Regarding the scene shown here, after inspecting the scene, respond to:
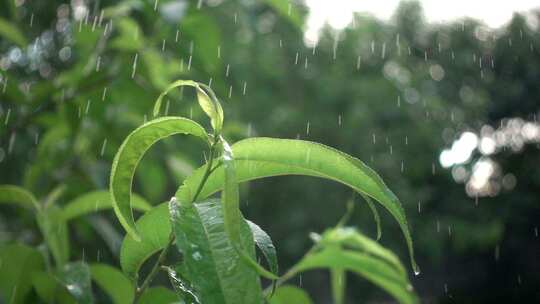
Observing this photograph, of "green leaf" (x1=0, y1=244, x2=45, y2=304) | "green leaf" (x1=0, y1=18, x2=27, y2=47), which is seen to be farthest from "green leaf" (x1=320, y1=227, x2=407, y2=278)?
"green leaf" (x1=0, y1=18, x2=27, y2=47)

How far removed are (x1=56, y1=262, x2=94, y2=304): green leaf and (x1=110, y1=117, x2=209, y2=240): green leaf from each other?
193 millimetres

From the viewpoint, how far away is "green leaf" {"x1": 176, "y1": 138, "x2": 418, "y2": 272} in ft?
1.53

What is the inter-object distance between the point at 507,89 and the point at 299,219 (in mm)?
5815

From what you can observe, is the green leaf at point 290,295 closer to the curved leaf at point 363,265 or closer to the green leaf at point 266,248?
the curved leaf at point 363,265

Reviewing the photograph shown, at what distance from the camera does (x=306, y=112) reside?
8195 mm

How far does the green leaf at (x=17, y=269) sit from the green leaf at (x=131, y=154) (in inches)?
14.7

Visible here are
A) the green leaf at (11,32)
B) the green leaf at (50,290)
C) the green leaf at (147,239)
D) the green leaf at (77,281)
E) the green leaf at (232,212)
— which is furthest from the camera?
the green leaf at (11,32)

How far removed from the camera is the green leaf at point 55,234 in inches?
33.0

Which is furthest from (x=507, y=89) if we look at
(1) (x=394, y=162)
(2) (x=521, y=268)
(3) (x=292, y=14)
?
(3) (x=292, y=14)

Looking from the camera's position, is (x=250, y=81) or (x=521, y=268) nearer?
(x=250, y=81)

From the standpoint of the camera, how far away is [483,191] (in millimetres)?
11281

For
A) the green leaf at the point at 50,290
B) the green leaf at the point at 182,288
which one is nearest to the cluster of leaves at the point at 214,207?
the green leaf at the point at 182,288

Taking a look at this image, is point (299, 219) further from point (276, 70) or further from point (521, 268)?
point (521, 268)

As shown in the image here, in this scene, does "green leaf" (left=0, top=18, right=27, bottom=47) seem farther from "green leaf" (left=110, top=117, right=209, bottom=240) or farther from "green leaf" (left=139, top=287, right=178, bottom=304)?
"green leaf" (left=110, top=117, right=209, bottom=240)
